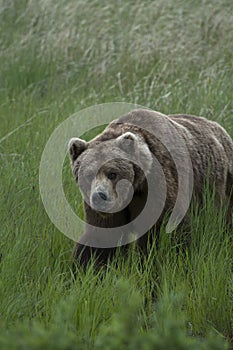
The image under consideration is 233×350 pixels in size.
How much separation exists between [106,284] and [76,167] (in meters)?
0.78

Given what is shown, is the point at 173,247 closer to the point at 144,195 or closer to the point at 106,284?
the point at 144,195

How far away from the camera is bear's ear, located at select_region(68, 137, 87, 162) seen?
4.18 m

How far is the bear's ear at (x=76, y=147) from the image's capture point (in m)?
4.18

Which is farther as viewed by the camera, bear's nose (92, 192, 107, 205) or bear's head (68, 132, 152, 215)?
bear's head (68, 132, 152, 215)

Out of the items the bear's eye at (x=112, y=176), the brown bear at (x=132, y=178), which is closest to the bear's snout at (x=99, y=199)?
the brown bear at (x=132, y=178)

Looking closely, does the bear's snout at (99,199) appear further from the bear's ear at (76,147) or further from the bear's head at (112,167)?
the bear's ear at (76,147)

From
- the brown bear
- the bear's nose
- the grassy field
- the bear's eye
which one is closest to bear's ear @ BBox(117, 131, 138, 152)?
the brown bear

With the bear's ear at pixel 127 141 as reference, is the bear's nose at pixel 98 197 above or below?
below

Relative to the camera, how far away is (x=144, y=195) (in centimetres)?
428

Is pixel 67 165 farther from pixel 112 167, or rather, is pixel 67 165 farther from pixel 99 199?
pixel 99 199

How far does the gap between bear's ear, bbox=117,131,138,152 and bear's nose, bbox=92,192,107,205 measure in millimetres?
328

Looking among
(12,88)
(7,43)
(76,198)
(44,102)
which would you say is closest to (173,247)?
(76,198)

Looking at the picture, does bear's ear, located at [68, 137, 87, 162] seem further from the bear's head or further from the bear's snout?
the bear's snout

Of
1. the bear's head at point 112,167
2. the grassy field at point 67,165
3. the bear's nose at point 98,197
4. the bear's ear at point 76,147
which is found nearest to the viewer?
the grassy field at point 67,165
